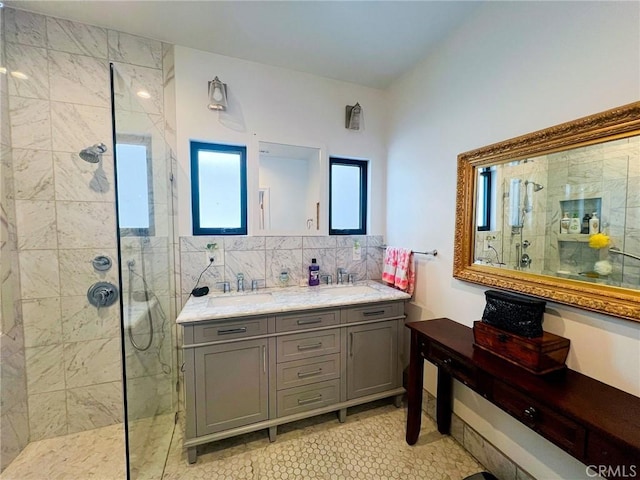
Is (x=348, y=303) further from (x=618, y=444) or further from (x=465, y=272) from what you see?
(x=618, y=444)

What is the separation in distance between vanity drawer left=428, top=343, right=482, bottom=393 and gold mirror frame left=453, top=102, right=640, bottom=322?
1.58 ft

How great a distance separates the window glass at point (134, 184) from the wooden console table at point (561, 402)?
1743 mm

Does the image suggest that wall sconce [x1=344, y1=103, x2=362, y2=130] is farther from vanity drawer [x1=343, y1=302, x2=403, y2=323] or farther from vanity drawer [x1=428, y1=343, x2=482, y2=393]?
vanity drawer [x1=428, y1=343, x2=482, y2=393]

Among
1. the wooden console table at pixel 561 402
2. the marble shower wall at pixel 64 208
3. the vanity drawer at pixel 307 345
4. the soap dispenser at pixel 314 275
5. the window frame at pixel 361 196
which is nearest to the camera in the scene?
the wooden console table at pixel 561 402

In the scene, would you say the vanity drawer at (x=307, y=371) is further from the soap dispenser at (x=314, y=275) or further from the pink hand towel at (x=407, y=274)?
the pink hand towel at (x=407, y=274)

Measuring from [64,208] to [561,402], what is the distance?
9.30 feet

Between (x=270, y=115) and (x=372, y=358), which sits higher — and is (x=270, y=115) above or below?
above

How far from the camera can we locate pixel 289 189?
2.31m

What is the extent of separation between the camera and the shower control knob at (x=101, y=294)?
1.79m

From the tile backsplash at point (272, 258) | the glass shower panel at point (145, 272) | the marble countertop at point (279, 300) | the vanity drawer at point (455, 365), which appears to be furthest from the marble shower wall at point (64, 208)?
the vanity drawer at point (455, 365)

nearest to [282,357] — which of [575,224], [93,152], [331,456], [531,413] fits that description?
[331,456]

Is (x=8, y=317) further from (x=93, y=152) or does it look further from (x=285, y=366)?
(x=285, y=366)

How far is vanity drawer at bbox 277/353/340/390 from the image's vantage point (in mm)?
1757

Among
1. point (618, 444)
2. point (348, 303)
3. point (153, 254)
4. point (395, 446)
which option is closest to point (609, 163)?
point (618, 444)
